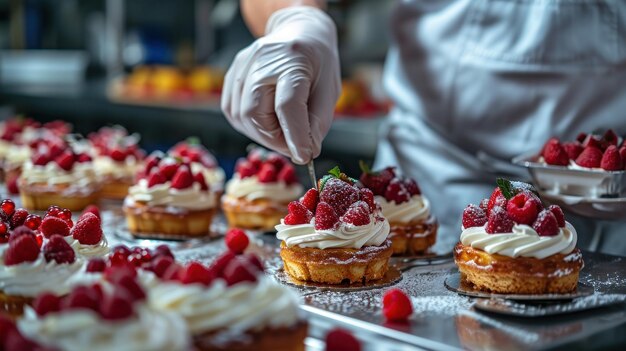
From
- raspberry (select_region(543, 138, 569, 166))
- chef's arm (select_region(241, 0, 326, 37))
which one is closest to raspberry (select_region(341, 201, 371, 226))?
raspberry (select_region(543, 138, 569, 166))

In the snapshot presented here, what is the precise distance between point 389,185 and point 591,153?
0.64 metres

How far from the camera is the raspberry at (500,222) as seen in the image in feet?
7.27

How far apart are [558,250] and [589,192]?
378mm

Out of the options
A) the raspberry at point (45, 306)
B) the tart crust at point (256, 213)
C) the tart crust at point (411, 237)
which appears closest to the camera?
the raspberry at point (45, 306)

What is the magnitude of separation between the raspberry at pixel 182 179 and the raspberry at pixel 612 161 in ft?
4.78

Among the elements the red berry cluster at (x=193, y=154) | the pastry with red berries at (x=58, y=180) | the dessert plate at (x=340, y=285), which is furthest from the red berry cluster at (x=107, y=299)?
the red berry cluster at (x=193, y=154)

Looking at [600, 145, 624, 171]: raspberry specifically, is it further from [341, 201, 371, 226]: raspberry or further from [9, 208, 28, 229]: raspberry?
[9, 208, 28, 229]: raspberry

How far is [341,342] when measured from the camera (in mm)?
1578

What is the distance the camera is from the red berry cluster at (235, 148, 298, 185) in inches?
127

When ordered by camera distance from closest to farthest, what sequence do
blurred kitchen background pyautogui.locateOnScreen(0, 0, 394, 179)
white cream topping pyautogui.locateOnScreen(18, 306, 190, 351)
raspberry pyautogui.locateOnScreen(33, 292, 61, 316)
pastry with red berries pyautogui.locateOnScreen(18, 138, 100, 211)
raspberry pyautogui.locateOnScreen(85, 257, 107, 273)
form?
1. white cream topping pyautogui.locateOnScreen(18, 306, 190, 351)
2. raspberry pyautogui.locateOnScreen(33, 292, 61, 316)
3. raspberry pyautogui.locateOnScreen(85, 257, 107, 273)
4. pastry with red berries pyautogui.locateOnScreen(18, 138, 100, 211)
5. blurred kitchen background pyautogui.locateOnScreen(0, 0, 394, 179)

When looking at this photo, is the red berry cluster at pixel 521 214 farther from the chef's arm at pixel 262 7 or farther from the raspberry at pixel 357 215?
the chef's arm at pixel 262 7

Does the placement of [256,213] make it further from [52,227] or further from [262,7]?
[52,227]

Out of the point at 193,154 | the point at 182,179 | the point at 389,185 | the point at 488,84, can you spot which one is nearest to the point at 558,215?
the point at 389,185

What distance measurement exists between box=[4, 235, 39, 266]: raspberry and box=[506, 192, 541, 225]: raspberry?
1.20m
